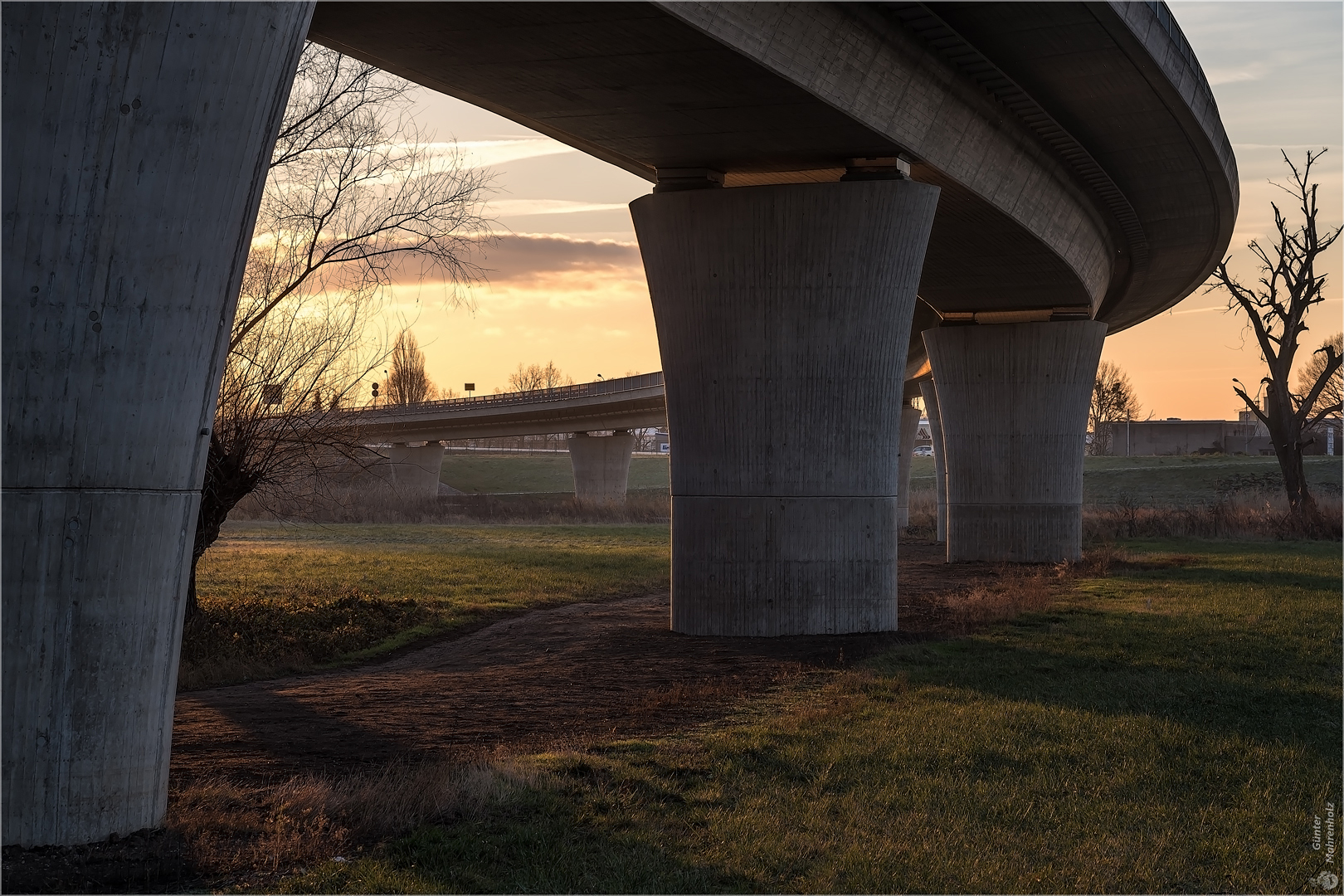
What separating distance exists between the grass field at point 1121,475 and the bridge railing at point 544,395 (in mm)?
25029

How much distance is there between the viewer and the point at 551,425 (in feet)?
241

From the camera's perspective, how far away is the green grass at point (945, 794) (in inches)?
256

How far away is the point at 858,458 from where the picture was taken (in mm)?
16484

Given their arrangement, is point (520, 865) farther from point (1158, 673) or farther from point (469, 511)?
point (469, 511)

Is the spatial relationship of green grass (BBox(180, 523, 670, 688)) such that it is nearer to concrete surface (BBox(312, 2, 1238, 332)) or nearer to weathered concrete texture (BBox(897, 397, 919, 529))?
concrete surface (BBox(312, 2, 1238, 332))

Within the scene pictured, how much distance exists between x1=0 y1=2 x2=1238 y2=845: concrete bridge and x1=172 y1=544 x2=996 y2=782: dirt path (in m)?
1.49

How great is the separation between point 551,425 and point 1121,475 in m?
36.3

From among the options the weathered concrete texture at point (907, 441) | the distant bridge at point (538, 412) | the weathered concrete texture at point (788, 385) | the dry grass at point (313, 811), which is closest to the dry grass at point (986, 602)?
the weathered concrete texture at point (788, 385)

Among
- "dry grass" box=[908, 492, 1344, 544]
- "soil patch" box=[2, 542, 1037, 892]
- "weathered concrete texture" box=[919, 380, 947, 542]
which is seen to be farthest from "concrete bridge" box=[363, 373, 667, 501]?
"soil patch" box=[2, 542, 1037, 892]

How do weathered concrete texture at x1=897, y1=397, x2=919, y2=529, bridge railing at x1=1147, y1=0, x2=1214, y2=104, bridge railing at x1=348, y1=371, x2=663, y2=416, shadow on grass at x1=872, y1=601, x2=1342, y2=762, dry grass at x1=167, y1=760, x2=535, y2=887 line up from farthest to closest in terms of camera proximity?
bridge railing at x1=348, y1=371, x2=663, y2=416 → weathered concrete texture at x1=897, y1=397, x2=919, y2=529 → bridge railing at x1=1147, y1=0, x2=1214, y2=104 → shadow on grass at x1=872, y1=601, x2=1342, y2=762 → dry grass at x1=167, y1=760, x2=535, y2=887

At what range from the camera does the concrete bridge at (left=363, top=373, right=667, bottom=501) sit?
67812 mm

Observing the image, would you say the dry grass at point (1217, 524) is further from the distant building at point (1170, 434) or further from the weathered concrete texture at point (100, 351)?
the distant building at point (1170, 434)

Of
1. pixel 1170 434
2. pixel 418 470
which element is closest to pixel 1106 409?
pixel 1170 434

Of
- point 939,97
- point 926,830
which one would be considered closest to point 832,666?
point 926,830
